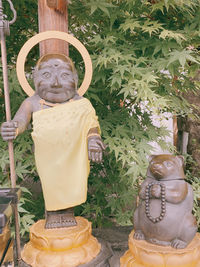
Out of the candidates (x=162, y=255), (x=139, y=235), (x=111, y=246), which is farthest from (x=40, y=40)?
(x=111, y=246)

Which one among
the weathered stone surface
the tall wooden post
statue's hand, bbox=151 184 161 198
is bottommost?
the weathered stone surface

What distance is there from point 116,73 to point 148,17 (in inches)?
35.3

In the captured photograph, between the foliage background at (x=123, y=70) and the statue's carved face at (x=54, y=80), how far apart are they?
0.50 meters

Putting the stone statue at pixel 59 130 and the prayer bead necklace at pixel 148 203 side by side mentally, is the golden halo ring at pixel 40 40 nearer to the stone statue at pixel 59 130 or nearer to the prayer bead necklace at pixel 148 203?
the stone statue at pixel 59 130

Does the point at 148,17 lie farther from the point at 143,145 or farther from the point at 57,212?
the point at 57,212

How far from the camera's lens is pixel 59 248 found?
2.27 metres

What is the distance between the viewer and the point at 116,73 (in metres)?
2.79

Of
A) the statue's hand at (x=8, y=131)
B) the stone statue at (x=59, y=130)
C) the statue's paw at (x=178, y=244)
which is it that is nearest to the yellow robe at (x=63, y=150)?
the stone statue at (x=59, y=130)

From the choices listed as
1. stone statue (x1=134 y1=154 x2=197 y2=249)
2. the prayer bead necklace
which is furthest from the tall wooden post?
the prayer bead necklace

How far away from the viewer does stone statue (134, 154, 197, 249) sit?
2.02 metres

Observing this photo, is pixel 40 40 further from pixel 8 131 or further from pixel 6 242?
pixel 6 242

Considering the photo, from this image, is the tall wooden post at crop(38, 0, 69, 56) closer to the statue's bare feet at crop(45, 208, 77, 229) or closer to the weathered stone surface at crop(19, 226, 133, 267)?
the statue's bare feet at crop(45, 208, 77, 229)

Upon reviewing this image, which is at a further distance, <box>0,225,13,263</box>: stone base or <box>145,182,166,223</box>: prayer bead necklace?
<box>145,182,166,223</box>: prayer bead necklace

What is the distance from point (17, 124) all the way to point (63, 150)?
17.4 inches
